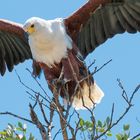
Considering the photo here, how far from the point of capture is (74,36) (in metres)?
8.19

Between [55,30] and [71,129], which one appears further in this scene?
[55,30]

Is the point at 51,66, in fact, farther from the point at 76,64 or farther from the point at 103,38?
the point at 103,38

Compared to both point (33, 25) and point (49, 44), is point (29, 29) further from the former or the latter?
point (49, 44)

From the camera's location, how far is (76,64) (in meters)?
7.66

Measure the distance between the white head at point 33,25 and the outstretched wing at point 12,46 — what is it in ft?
2.98

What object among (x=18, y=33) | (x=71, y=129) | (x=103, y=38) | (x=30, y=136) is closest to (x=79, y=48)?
(x=103, y=38)

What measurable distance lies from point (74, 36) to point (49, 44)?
0.63 m

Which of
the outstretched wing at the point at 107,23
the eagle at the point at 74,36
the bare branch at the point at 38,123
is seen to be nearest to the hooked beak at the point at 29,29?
the eagle at the point at 74,36

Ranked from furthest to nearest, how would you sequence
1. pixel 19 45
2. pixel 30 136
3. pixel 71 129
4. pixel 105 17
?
1. pixel 19 45
2. pixel 105 17
3. pixel 30 136
4. pixel 71 129

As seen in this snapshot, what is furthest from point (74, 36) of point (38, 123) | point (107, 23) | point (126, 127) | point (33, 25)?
point (38, 123)

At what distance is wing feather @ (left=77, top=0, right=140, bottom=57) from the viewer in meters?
8.06

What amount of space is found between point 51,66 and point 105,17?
3.57 ft

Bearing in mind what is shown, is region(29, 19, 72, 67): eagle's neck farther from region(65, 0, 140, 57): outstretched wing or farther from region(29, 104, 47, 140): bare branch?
region(29, 104, 47, 140): bare branch

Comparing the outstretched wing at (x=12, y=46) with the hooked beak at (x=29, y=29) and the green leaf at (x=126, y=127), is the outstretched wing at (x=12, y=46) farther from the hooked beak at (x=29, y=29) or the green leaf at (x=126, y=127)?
the green leaf at (x=126, y=127)
